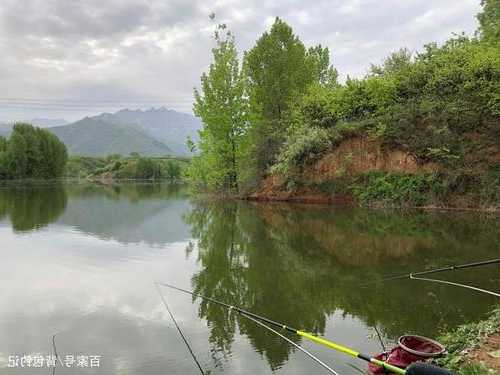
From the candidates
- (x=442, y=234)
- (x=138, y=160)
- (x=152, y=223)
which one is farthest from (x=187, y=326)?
(x=138, y=160)

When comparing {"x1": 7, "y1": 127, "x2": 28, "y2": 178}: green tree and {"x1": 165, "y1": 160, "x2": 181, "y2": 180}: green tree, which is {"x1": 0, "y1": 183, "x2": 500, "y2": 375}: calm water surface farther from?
{"x1": 165, "y1": 160, "x2": 181, "y2": 180}: green tree

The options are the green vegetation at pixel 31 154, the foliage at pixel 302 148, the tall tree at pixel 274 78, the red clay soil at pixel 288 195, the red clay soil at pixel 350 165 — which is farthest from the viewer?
the green vegetation at pixel 31 154

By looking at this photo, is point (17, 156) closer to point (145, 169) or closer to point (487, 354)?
point (145, 169)

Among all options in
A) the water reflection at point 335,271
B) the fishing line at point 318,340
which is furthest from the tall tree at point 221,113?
the fishing line at point 318,340

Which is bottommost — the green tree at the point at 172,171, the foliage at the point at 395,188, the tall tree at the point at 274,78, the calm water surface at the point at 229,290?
the calm water surface at the point at 229,290

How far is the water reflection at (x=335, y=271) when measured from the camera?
664 centimetres

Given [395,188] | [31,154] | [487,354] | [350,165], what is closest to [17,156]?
[31,154]

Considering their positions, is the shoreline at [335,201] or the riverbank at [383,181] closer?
the shoreline at [335,201]

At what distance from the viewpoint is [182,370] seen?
16.5 ft

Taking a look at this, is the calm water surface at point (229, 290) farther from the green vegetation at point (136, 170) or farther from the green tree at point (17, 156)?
the green vegetation at point (136, 170)

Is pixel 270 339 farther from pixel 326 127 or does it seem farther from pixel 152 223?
pixel 326 127

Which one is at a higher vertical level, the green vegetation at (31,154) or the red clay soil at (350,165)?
the green vegetation at (31,154)

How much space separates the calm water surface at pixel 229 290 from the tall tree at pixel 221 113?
15.1 meters

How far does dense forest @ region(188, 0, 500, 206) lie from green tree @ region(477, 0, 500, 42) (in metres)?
0.10
